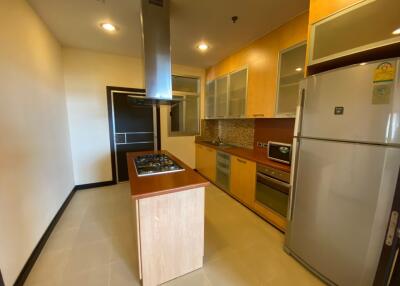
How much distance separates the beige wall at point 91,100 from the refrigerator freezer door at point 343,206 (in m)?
3.44

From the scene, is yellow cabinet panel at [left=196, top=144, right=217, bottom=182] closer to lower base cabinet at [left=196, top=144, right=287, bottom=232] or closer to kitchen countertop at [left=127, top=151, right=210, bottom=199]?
lower base cabinet at [left=196, top=144, right=287, bottom=232]

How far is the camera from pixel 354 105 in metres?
1.20

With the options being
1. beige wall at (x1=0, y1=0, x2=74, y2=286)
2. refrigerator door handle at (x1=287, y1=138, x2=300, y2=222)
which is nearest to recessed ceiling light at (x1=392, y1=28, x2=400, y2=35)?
refrigerator door handle at (x1=287, y1=138, x2=300, y2=222)

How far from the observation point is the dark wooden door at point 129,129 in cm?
352

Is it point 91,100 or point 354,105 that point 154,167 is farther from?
point 91,100

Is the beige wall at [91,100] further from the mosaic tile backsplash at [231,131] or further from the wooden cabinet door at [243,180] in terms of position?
the wooden cabinet door at [243,180]

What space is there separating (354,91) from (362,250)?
3.73 feet

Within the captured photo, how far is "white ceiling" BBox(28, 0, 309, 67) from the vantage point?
1.88 metres

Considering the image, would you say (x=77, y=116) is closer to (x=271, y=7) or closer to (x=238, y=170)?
(x=238, y=170)

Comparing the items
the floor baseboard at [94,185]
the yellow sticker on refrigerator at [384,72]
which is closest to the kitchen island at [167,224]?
the yellow sticker on refrigerator at [384,72]

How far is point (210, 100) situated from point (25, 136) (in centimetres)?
325

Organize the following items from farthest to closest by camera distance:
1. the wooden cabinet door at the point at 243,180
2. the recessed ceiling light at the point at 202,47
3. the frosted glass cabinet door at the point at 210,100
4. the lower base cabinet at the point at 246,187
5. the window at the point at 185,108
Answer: the window at the point at 185,108 < the frosted glass cabinet door at the point at 210,100 < the recessed ceiling light at the point at 202,47 < the wooden cabinet door at the point at 243,180 < the lower base cabinet at the point at 246,187

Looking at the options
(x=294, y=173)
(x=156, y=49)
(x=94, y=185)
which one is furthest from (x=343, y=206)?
(x=94, y=185)

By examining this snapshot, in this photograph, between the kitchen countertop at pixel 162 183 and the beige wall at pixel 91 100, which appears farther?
the beige wall at pixel 91 100
